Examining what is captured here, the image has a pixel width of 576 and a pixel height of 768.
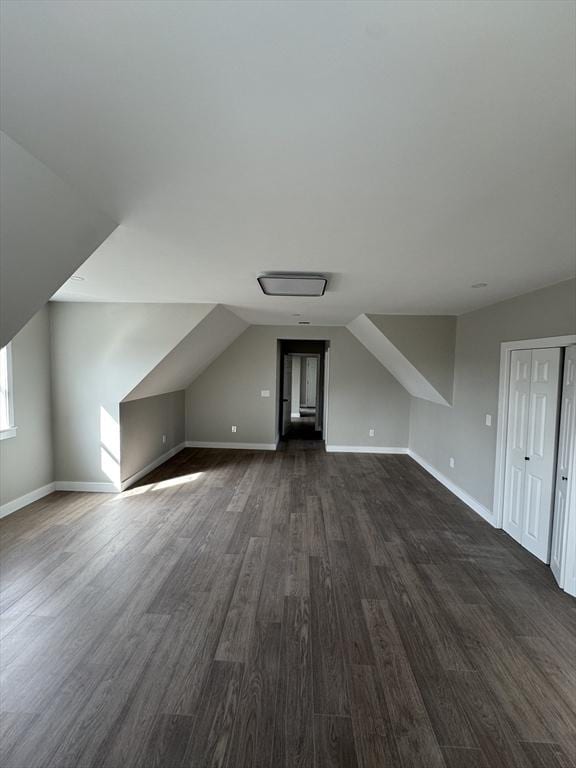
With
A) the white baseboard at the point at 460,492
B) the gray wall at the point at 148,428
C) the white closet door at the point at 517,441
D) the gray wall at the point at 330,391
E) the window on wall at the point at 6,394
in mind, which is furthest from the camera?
the gray wall at the point at 330,391

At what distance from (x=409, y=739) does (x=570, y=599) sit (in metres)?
1.89

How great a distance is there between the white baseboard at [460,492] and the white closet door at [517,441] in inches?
11.2

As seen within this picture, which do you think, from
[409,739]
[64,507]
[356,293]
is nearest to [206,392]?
[64,507]

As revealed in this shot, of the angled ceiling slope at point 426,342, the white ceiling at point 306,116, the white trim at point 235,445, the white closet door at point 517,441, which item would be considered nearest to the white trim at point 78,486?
the white trim at point 235,445

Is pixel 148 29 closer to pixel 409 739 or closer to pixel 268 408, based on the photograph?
pixel 409 739

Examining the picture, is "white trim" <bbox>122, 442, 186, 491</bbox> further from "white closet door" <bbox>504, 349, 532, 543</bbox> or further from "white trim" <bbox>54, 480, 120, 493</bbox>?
"white closet door" <bbox>504, 349, 532, 543</bbox>

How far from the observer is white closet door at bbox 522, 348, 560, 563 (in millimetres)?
3227

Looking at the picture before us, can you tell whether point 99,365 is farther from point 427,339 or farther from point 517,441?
point 517,441

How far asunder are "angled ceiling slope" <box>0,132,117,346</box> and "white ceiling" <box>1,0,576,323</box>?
2.7 inches

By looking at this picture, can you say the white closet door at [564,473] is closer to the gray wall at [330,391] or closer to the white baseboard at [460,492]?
the white baseboard at [460,492]

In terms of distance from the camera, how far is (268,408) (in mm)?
7215

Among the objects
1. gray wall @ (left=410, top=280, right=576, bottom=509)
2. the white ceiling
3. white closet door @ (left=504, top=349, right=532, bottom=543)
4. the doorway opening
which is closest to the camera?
the white ceiling

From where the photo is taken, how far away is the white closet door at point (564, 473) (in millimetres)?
2875

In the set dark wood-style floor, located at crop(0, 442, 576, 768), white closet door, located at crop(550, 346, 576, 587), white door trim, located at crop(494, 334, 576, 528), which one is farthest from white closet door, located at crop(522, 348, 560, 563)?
white door trim, located at crop(494, 334, 576, 528)
